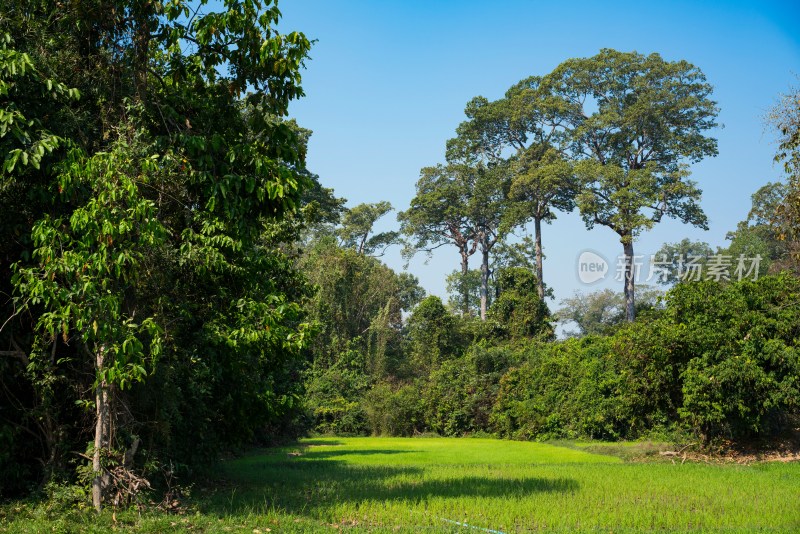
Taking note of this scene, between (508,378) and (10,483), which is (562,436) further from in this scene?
(10,483)

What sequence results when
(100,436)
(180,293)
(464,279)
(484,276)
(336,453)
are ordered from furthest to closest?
(464,279)
(484,276)
(336,453)
(180,293)
(100,436)

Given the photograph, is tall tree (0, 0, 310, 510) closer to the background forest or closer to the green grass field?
the background forest

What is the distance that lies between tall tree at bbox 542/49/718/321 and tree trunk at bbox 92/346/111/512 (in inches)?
1220

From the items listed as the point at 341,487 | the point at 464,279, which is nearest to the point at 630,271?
the point at 464,279

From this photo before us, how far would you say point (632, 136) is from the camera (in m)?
38.9

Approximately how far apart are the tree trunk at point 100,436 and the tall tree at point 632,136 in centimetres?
3098

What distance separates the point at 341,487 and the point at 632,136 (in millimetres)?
31292

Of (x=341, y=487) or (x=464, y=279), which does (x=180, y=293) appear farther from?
(x=464, y=279)

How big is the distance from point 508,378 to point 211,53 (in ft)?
73.2

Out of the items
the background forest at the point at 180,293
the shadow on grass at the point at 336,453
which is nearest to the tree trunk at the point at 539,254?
the background forest at the point at 180,293

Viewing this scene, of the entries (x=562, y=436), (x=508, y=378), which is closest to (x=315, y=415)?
(x=508, y=378)

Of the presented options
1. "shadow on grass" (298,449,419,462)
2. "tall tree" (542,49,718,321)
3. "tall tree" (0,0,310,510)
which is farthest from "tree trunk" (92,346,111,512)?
"tall tree" (542,49,718,321)

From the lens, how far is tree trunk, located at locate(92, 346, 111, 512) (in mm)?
8773

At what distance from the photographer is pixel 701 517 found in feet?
31.3
